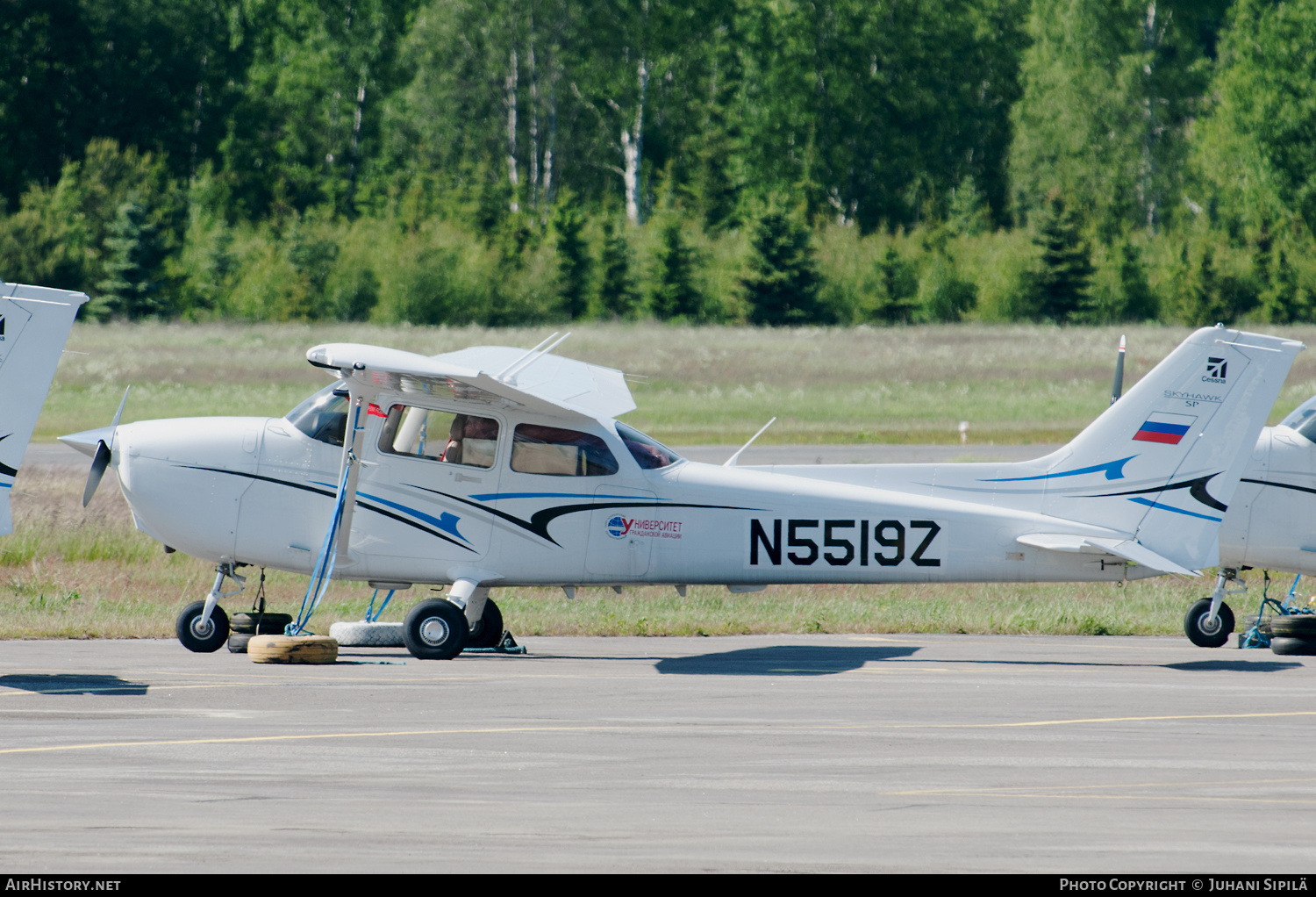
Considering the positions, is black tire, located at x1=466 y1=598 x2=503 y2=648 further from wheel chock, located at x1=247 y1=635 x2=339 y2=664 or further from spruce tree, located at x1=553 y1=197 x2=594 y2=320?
spruce tree, located at x1=553 y1=197 x2=594 y2=320

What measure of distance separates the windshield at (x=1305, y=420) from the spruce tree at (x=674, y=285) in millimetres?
42762

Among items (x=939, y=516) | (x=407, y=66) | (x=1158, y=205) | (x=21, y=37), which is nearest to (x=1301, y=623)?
(x=939, y=516)

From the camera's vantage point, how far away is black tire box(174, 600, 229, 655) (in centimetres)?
1277

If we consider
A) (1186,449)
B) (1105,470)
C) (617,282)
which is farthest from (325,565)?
(617,282)

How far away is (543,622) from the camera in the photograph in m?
14.9

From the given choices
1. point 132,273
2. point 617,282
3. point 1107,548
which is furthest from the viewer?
point 617,282

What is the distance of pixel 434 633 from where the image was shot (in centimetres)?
1255

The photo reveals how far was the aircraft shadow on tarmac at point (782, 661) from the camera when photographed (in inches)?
475

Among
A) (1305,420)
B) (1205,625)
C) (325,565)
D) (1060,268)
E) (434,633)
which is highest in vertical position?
(1060,268)

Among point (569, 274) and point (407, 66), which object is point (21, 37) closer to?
point (407, 66)

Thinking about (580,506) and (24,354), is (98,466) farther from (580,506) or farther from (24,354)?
(580,506)

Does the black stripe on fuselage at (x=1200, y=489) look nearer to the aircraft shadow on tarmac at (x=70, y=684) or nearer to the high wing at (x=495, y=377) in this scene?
the high wing at (x=495, y=377)

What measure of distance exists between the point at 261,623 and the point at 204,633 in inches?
18.0

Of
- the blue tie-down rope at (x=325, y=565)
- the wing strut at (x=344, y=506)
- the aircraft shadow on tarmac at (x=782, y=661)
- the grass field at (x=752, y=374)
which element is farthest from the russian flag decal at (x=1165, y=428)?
the grass field at (x=752, y=374)
